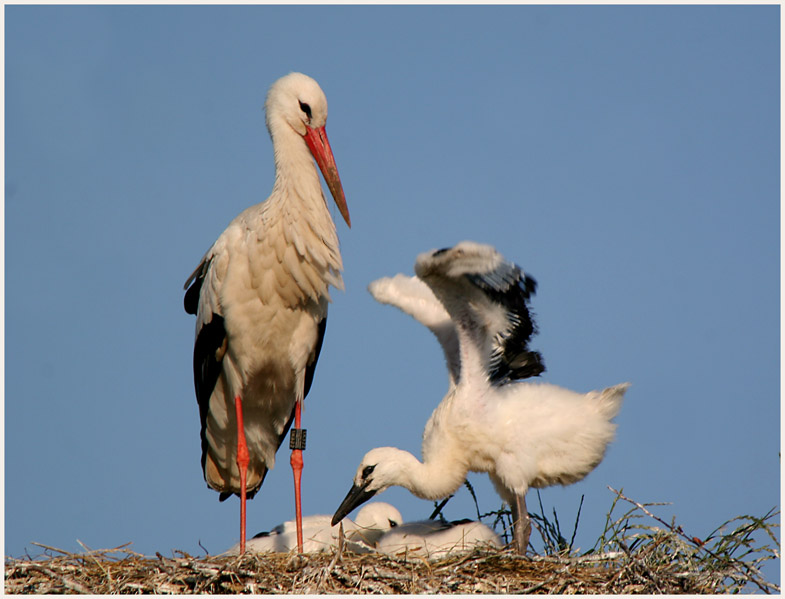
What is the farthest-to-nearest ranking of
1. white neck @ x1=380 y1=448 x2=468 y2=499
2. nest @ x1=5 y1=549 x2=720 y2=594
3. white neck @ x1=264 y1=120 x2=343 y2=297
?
white neck @ x1=264 y1=120 x2=343 y2=297 → white neck @ x1=380 y1=448 x2=468 y2=499 → nest @ x1=5 y1=549 x2=720 y2=594

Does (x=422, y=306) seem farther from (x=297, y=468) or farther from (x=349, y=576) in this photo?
(x=349, y=576)

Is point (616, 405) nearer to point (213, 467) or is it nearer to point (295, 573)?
point (295, 573)

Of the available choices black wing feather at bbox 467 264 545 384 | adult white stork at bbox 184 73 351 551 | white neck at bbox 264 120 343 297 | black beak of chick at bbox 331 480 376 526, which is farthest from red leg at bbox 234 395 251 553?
black wing feather at bbox 467 264 545 384

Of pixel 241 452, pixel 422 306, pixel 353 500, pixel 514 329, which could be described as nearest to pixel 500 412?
pixel 514 329

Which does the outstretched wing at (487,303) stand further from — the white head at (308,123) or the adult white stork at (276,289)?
the white head at (308,123)

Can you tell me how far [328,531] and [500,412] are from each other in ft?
3.85

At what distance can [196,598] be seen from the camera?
15.3 ft

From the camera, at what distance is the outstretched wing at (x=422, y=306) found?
616cm

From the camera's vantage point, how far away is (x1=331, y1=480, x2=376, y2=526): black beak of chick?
19.4 feet

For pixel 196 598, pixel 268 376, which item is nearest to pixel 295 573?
pixel 196 598

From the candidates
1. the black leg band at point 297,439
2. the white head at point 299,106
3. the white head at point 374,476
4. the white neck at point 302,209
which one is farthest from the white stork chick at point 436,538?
the white head at point 299,106

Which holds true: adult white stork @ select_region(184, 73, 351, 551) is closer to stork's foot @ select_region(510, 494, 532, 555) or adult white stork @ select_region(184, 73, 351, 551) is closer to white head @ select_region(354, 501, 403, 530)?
white head @ select_region(354, 501, 403, 530)

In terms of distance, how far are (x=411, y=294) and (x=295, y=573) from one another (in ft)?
6.70

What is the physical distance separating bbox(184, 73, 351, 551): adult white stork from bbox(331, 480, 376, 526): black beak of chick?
0.21m
